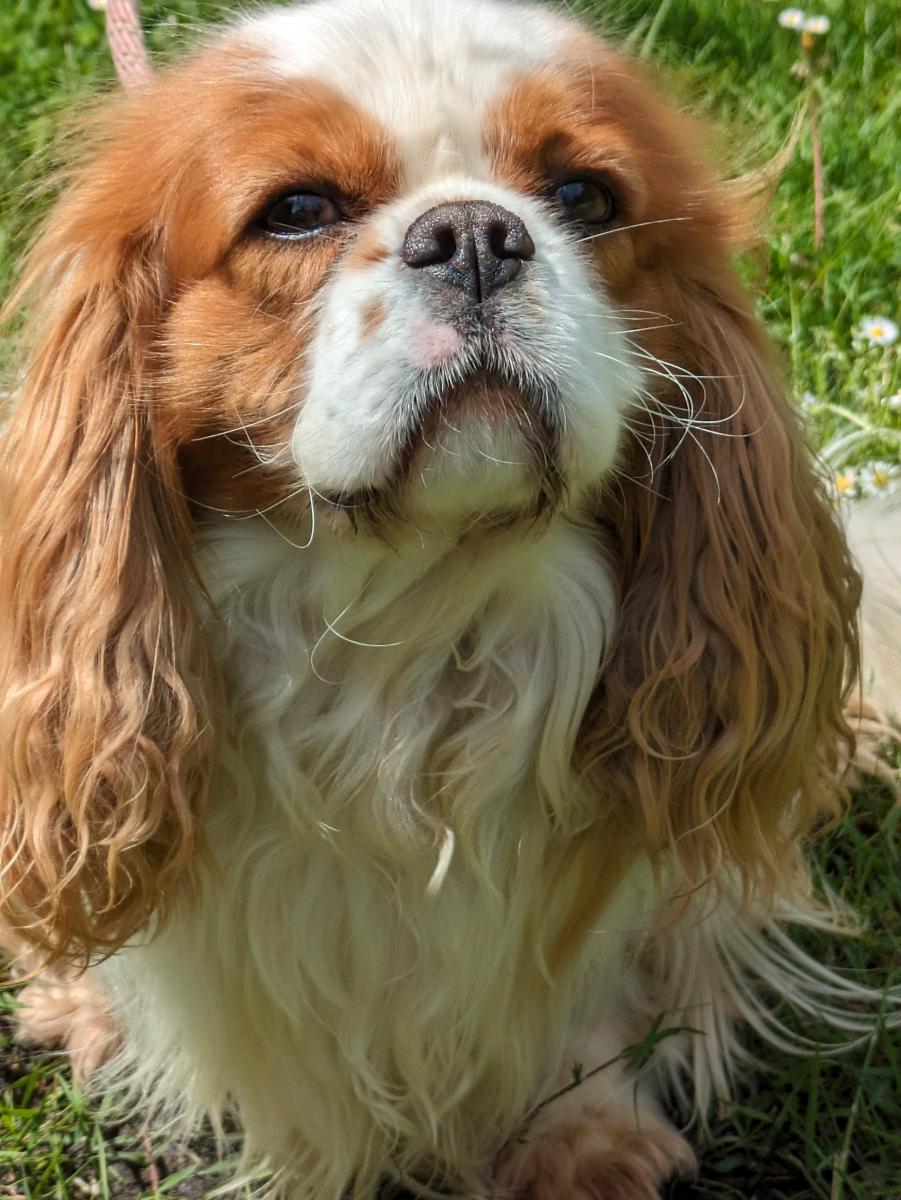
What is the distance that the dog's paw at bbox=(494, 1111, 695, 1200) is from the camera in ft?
6.91

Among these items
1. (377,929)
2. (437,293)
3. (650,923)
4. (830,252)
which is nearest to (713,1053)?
(650,923)

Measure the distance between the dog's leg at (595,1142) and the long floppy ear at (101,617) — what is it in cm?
74

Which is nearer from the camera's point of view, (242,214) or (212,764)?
(242,214)

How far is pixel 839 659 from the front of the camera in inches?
77.9

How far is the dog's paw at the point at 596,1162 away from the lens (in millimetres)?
2107

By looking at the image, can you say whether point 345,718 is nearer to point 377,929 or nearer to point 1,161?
point 377,929

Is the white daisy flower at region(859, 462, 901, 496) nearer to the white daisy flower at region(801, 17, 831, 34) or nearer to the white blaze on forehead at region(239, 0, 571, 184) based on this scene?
the white daisy flower at region(801, 17, 831, 34)

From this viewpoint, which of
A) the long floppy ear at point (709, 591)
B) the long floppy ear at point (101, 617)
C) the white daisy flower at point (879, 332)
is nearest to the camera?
the long floppy ear at point (101, 617)

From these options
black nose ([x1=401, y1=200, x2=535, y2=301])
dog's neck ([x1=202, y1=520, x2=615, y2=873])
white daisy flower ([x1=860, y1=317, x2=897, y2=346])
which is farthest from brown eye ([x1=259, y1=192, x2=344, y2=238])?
white daisy flower ([x1=860, y1=317, x2=897, y2=346])

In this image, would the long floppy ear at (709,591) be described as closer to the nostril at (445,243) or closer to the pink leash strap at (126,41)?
the nostril at (445,243)

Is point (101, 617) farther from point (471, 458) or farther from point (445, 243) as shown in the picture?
point (445, 243)

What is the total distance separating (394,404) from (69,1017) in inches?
52.7

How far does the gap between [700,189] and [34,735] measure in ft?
3.50

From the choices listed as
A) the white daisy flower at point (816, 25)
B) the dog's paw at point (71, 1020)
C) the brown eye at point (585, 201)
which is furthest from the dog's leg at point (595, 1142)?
the white daisy flower at point (816, 25)
